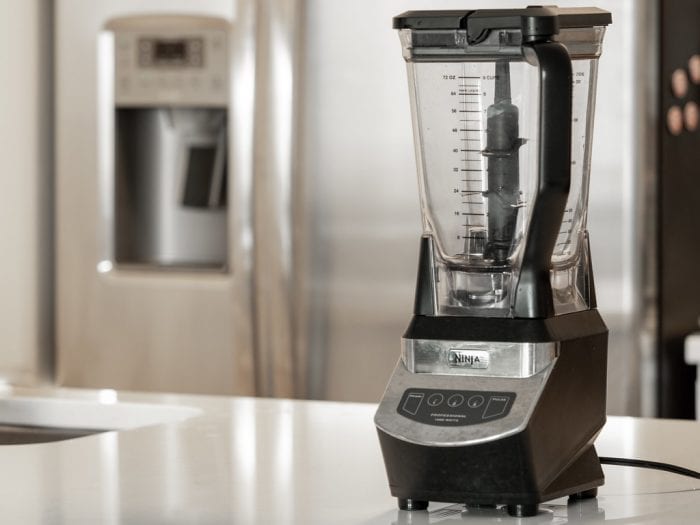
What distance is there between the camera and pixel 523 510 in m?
1.01

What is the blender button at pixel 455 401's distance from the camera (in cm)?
100

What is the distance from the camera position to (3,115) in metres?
2.77

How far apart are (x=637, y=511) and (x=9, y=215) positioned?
6.61 feet

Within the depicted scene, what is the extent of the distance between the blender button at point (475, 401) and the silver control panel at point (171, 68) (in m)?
1.68

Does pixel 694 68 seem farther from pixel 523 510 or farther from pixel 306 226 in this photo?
pixel 523 510

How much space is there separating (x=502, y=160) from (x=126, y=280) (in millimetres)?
1755

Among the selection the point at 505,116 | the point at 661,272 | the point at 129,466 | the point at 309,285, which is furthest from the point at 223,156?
the point at 505,116

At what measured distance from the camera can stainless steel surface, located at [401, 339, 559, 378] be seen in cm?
100

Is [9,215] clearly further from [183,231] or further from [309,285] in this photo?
[309,285]

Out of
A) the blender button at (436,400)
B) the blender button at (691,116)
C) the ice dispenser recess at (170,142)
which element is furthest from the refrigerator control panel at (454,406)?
the ice dispenser recess at (170,142)

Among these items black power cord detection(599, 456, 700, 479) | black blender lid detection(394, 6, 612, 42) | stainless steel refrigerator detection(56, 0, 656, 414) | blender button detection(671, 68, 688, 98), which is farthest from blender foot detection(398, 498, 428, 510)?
blender button detection(671, 68, 688, 98)

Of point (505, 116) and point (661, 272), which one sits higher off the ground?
point (505, 116)

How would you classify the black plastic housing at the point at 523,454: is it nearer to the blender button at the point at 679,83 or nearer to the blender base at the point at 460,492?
the blender base at the point at 460,492

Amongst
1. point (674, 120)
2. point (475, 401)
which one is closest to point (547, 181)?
point (475, 401)
